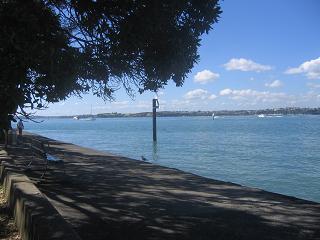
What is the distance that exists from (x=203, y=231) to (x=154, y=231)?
765 millimetres

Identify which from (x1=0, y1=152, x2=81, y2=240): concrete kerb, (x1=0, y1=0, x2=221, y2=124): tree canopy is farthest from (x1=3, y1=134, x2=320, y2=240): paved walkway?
(x1=0, y1=0, x2=221, y2=124): tree canopy

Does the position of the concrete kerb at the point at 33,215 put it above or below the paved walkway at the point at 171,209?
above

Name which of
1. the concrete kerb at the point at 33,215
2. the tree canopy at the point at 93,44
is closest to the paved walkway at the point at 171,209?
the concrete kerb at the point at 33,215

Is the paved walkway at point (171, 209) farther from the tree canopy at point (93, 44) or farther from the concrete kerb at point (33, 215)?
the tree canopy at point (93, 44)

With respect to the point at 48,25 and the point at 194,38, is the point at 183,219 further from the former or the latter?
the point at 48,25

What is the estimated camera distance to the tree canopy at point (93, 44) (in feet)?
21.0

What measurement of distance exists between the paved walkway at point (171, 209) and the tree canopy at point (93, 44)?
226cm

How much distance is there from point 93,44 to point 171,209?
344 centimetres

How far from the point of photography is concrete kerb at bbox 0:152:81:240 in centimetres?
535

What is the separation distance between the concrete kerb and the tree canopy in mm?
1375

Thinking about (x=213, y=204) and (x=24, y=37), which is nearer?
(x=24, y=37)

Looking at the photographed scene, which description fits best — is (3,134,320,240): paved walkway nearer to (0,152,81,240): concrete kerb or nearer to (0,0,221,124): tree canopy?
(0,152,81,240): concrete kerb

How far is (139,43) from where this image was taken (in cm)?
729

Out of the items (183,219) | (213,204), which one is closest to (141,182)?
(213,204)
